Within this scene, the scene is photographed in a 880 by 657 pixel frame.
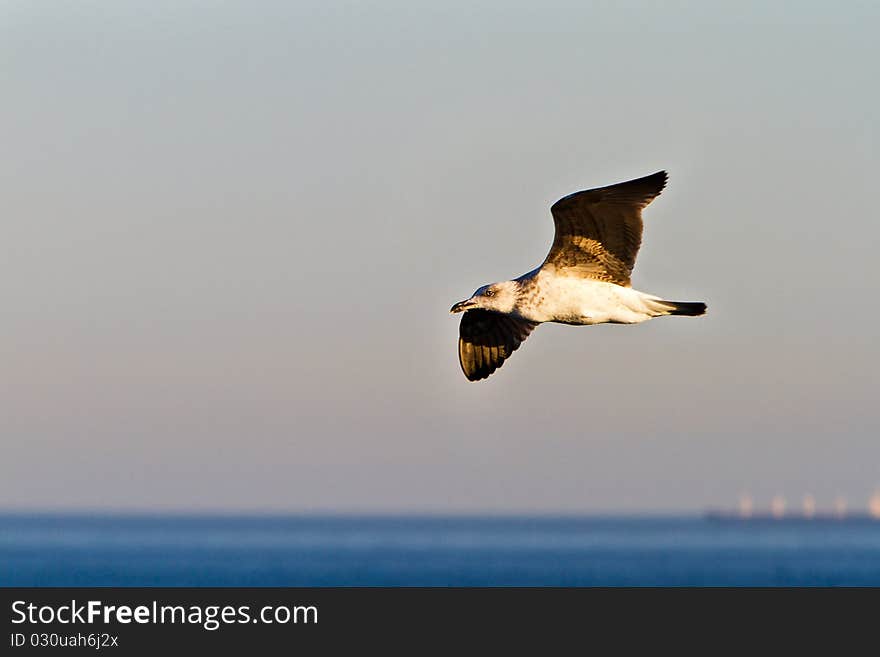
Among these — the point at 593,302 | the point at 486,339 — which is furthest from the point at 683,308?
the point at 486,339

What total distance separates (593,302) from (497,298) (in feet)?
5.02

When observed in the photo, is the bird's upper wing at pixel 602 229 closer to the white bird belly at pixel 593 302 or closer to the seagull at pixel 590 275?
the seagull at pixel 590 275

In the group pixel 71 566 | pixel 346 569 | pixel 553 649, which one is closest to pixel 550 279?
pixel 553 649

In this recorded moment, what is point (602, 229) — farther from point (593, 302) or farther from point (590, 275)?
point (593, 302)

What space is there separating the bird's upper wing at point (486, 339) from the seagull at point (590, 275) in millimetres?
1421

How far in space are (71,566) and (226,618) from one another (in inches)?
4047

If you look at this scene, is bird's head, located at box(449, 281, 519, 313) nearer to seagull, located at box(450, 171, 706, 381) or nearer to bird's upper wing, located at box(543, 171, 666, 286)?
seagull, located at box(450, 171, 706, 381)

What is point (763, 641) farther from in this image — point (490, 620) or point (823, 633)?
point (490, 620)

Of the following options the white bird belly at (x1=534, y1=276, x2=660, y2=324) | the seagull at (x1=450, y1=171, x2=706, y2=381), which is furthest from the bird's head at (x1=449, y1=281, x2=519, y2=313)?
the white bird belly at (x1=534, y1=276, x2=660, y2=324)

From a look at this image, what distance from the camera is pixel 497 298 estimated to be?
2141 cm

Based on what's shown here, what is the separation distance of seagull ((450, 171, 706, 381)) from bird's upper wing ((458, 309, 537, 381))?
1.42m

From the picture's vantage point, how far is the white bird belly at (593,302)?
68.3 ft

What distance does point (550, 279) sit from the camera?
21.2 meters

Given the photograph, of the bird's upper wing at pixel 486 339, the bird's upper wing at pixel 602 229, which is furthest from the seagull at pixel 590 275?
the bird's upper wing at pixel 486 339
